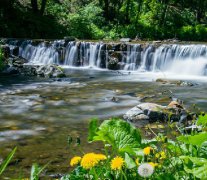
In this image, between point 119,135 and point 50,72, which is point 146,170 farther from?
point 50,72

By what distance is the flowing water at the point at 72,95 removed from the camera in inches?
285

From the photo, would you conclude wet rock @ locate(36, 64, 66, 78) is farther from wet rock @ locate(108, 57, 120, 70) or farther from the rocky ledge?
wet rock @ locate(108, 57, 120, 70)

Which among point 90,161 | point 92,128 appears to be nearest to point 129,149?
point 92,128

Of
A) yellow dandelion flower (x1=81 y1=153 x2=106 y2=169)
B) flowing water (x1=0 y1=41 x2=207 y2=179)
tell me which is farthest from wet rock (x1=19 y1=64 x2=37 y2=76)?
yellow dandelion flower (x1=81 y1=153 x2=106 y2=169)

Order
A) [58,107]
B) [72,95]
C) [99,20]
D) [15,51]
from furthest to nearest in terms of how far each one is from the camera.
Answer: [99,20]
[15,51]
[72,95]
[58,107]

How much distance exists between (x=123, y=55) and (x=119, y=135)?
22.2 metres

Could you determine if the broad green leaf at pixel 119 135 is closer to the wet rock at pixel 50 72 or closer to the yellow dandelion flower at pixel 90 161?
the yellow dandelion flower at pixel 90 161

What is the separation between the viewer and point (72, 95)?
13.8 meters

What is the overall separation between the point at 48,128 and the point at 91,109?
8.11ft

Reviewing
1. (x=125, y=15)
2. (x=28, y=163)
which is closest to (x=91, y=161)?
(x=28, y=163)

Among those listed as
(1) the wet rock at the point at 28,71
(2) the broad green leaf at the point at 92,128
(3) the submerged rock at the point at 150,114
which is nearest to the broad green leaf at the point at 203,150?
(2) the broad green leaf at the point at 92,128

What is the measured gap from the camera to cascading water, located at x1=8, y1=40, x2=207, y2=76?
75.5 feet

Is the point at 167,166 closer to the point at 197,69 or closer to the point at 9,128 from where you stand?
the point at 9,128

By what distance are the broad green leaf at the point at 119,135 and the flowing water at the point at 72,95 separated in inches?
134
